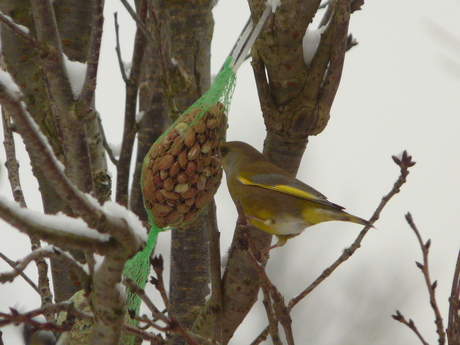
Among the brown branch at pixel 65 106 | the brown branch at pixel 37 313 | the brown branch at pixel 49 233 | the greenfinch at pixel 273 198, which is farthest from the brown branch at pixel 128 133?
the brown branch at pixel 49 233

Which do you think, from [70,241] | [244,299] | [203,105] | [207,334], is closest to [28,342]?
[207,334]

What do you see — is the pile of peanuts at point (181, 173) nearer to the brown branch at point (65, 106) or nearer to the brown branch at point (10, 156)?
the brown branch at point (65, 106)

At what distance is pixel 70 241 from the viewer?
41.1 inches

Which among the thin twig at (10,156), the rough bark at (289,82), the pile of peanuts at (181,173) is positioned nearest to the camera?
the pile of peanuts at (181,173)

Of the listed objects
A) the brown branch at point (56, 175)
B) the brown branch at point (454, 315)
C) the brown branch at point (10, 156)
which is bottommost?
the brown branch at point (56, 175)

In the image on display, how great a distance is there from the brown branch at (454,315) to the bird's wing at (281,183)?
1.10m

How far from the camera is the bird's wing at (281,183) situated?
268 centimetres

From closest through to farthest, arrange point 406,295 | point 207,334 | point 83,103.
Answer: point 83,103
point 207,334
point 406,295

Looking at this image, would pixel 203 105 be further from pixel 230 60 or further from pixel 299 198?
pixel 299 198

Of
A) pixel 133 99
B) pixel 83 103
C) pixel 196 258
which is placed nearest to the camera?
pixel 83 103

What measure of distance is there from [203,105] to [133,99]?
0.67 m

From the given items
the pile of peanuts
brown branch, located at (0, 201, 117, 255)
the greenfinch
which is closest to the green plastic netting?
the pile of peanuts

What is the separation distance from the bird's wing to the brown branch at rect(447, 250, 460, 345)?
110 cm

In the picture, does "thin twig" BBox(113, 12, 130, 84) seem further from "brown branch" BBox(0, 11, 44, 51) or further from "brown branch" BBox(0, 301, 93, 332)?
"brown branch" BBox(0, 301, 93, 332)
